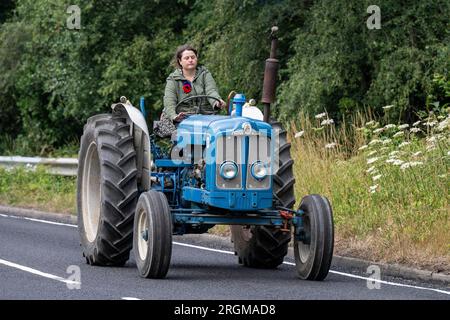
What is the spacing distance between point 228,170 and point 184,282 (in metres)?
1.17

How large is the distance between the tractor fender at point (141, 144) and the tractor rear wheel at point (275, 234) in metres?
1.21

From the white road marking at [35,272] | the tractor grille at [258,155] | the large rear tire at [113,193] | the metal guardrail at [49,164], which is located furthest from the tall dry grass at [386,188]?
the metal guardrail at [49,164]

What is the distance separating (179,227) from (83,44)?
62.1ft

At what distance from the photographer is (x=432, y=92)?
2397cm

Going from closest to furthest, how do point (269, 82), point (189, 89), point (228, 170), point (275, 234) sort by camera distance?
point (228, 170) < point (275, 234) < point (189, 89) < point (269, 82)

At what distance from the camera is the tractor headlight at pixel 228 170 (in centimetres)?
1370

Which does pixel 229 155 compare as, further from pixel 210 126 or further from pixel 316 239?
pixel 316 239

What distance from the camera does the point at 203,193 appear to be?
45.6ft

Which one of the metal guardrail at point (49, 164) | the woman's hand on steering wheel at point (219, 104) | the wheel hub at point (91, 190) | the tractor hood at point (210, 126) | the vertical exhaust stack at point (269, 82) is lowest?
the metal guardrail at point (49, 164)

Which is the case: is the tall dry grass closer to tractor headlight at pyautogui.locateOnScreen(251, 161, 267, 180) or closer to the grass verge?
tractor headlight at pyautogui.locateOnScreen(251, 161, 267, 180)

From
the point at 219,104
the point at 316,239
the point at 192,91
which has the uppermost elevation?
the point at 192,91

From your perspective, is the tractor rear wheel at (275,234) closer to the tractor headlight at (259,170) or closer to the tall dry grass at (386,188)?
the tractor headlight at (259,170)

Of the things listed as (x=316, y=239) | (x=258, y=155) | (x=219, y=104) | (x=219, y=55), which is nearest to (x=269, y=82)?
(x=219, y=104)
